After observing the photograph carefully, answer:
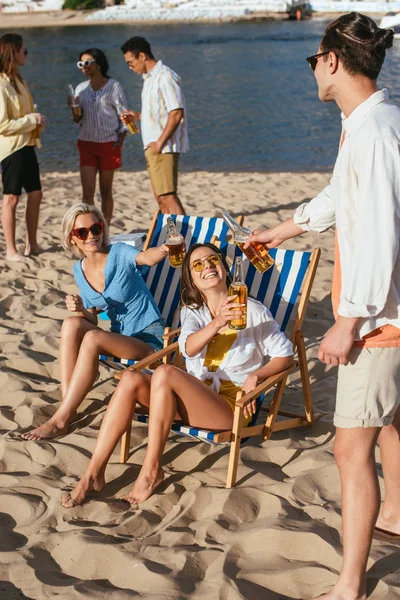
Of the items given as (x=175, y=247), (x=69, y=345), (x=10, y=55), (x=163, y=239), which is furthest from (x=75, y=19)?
(x=69, y=345)

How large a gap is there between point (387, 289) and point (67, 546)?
1.63 meters

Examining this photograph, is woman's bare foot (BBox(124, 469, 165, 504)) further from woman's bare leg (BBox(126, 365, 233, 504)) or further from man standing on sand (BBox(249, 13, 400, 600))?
man standing on sand (BBox(249, 13, 400, 600))

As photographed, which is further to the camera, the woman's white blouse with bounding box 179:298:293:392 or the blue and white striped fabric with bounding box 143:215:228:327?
the blue and white striped fabric with bounding box 143:215:228:327

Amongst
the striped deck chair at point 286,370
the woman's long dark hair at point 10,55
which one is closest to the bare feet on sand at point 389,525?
the striped deck chair at point 286,370

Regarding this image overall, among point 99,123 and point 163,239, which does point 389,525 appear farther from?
point 99,123

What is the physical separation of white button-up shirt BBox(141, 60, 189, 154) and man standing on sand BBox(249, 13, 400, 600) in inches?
169

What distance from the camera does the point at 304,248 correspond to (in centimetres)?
682

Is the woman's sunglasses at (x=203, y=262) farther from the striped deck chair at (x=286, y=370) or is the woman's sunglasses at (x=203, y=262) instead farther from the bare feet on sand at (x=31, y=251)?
the bare feet on sand at (x=31, y=251)

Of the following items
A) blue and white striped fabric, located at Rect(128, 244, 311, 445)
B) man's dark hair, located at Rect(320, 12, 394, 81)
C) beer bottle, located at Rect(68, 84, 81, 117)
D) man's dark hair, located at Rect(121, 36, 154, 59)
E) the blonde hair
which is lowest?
blue and white striped fabric, located at Rect(128, 244, 311, 445)

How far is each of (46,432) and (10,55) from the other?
370cm

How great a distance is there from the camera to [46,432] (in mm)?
3867

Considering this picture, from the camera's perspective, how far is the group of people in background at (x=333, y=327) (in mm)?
2258

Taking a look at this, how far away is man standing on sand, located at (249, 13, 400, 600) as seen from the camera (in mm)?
2227

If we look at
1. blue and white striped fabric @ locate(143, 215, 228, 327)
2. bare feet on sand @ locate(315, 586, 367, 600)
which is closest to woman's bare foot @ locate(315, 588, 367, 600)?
bare feet on sand @ locate(315, 586, 367, 600)
